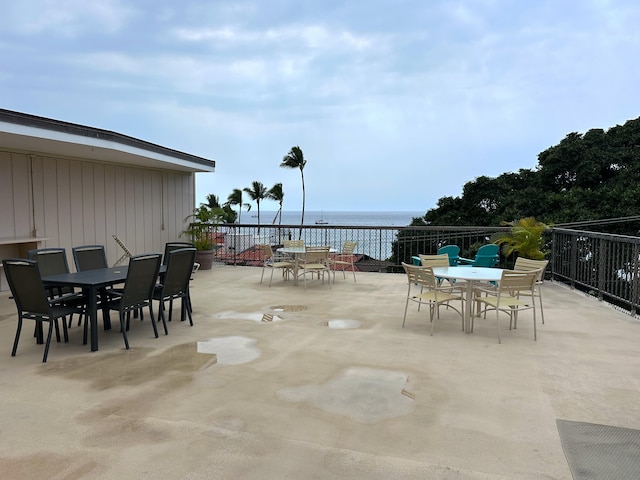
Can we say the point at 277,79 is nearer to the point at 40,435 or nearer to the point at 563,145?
the point at 563,145

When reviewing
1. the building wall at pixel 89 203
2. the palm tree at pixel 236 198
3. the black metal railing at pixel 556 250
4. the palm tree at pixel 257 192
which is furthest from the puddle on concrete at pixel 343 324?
the palm tree at pixel 236 198

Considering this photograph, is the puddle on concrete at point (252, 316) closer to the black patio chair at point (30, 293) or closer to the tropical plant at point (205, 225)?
the black patio chair at point (30, 293)

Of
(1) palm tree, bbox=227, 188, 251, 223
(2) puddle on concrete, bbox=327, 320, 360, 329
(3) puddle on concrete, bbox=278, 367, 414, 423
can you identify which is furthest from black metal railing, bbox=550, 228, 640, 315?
(1) palm tree, bbox=227, 188, 251, 223

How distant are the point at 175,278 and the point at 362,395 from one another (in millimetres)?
2678

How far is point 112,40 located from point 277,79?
18.4 feet

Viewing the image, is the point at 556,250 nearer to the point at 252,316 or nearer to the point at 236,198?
the point at 252,316

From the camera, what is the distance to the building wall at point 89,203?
717cm

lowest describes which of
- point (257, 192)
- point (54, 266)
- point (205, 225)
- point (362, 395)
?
point (362, 395)

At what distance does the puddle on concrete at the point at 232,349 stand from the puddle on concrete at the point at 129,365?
95 millimetres

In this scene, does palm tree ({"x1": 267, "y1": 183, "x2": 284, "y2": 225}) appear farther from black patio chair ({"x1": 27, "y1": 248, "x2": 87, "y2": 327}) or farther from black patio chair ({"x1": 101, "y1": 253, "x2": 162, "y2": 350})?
black patio chair ({"x1": 101, "y1": 253, "x2": 162, "y2": 350})

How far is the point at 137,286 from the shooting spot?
4.29 metres

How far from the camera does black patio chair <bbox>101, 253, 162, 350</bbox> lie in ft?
13.6

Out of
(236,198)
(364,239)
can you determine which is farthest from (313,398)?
(236,198)

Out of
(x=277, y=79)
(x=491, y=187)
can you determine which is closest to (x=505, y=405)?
(x=491, y=187)
